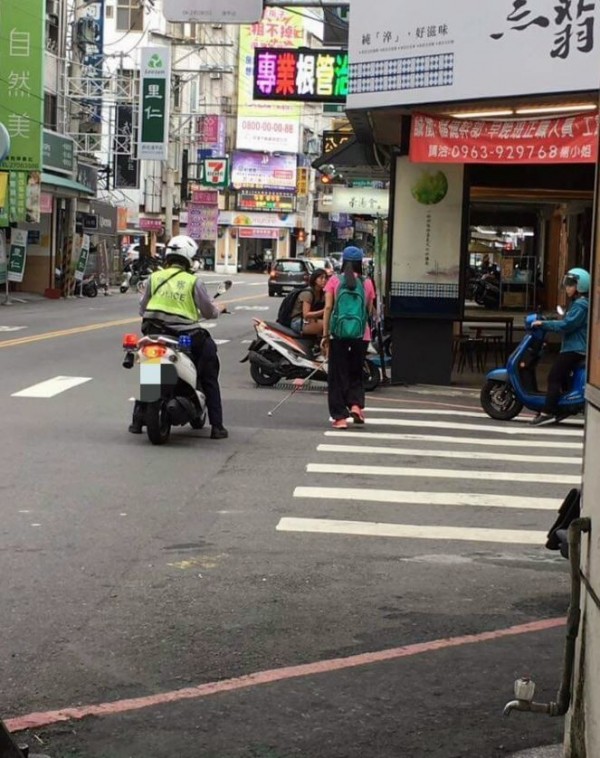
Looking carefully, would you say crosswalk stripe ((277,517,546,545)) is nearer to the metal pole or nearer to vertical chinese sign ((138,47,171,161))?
the metal pole

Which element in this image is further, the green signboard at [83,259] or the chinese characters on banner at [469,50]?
the green signboard at [83,259]

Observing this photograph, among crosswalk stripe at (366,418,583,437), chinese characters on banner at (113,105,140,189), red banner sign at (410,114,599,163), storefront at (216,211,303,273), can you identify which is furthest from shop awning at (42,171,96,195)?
storefront at (216,211,303,273)

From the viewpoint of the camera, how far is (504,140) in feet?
48.0

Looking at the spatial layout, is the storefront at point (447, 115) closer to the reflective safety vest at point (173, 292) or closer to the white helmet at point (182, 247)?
the white helmet at point (182, 247)

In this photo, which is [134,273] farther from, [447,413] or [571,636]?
[571,636]

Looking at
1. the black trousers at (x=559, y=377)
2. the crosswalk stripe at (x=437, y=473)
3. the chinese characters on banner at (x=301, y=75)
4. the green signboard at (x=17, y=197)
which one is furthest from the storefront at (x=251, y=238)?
the crosswalk stripe at (x=437, y=473)

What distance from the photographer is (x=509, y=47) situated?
13953 mm

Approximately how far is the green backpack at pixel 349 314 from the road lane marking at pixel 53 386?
4.01m

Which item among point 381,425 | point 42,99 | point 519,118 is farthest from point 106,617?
point 42,99

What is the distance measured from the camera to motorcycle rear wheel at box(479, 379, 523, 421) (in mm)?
13773

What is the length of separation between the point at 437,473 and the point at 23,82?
30.5 m

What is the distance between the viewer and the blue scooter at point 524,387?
13.2 m

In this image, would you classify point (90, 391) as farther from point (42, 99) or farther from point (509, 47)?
point (42, 99)

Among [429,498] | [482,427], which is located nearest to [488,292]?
[482,427]
